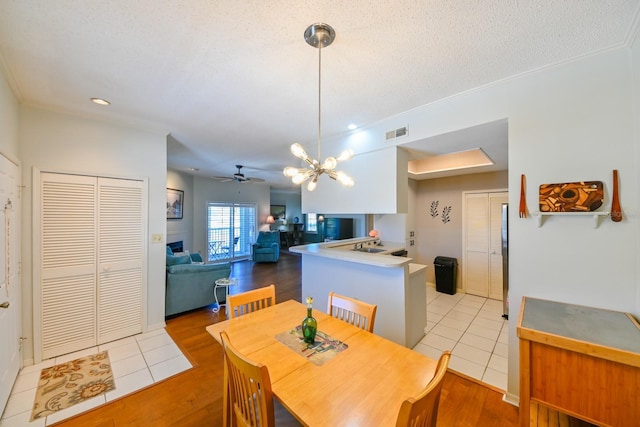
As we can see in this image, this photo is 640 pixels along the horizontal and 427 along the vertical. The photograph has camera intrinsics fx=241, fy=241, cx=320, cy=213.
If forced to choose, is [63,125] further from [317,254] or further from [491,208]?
[491,208]

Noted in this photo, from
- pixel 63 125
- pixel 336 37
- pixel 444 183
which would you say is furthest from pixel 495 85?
pixel 63 125

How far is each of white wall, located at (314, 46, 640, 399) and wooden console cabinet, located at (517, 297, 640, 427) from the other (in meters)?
0.27

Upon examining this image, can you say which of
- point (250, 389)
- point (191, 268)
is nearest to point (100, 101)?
point (191, 268)

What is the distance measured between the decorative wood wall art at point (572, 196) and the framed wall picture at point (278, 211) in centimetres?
911

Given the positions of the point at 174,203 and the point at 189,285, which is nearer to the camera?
the point at 189,285

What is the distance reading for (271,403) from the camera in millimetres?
1061

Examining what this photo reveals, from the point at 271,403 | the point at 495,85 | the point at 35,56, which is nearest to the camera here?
the point at 271,403

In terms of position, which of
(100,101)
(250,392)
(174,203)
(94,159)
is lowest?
(250,392)

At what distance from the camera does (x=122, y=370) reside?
7.84 ft

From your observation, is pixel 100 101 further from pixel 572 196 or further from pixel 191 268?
pixel 572 196

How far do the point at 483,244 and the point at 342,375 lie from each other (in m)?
4.29

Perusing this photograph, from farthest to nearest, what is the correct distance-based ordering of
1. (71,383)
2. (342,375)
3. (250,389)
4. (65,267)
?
(65,267) < (71,383) < (342,375) < (250,389)

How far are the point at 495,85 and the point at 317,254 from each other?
2.51 meters

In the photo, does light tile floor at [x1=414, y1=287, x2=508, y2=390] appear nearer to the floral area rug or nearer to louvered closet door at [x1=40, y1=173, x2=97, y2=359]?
the floral area rug
